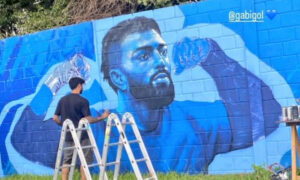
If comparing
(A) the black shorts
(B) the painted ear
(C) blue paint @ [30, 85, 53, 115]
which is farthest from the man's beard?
(C) blue paint @ [30, 85, 53, 115]

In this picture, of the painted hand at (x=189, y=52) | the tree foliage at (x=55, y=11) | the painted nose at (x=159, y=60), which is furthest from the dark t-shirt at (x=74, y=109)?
the tree foliage at (x=55, y=11)

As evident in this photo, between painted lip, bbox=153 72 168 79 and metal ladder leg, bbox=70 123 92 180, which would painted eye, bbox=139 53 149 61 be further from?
metal ladder leg, bbox=70 123 92 180

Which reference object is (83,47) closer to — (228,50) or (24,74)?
(24,74)

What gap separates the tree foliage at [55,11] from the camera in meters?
11.2

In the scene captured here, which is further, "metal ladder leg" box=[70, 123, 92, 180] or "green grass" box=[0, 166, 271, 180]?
"green grass" box=[0, 166, 271, 180]

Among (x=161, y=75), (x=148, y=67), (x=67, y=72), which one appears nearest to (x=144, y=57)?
(x=148, y=67)

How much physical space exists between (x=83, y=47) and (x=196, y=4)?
230 cm

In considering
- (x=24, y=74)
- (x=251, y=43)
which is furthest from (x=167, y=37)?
(x=24, y=74)

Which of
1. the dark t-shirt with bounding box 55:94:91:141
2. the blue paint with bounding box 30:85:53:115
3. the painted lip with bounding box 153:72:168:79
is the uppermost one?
the painted lip with bounding box 153:72:168:79

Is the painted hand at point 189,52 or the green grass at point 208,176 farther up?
the painted hand at point 189,52

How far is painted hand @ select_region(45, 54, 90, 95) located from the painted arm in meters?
2.01

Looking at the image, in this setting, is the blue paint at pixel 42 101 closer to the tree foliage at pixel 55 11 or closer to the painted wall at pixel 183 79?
the painted wall at pixel 183 79

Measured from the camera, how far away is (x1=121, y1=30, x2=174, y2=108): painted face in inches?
335

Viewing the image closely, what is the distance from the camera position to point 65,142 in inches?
318
